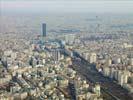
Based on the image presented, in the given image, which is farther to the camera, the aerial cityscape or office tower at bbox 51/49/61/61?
office tower at bbox 51/49/61/61

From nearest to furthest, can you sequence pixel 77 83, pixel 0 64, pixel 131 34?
pixel 77 83 → pixel 0 64 → pixel 131 34

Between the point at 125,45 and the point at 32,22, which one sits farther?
the point at 32,22

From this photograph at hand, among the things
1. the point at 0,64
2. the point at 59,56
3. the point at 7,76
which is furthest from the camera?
the point at 59,56

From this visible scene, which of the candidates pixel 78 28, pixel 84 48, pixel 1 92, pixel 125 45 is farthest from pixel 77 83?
pixel 78 28

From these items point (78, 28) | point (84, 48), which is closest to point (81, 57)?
point (84, 48)

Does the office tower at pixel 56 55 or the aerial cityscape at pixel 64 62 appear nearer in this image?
the aerial cityscape at pixel 64 62

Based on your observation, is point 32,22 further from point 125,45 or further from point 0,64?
point 0,64
